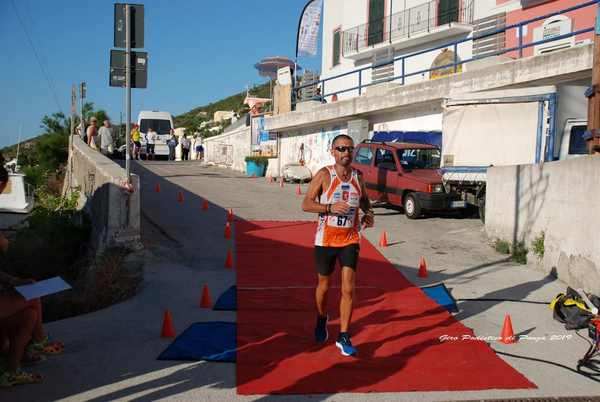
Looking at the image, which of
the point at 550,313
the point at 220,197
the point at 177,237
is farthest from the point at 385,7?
the point at 550,313

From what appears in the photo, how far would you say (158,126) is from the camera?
37344mm

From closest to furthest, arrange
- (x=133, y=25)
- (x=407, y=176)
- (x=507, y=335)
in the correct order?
1. (x=507, y=335)
2. (x=133, y=25)
3. (x=407, y=176)

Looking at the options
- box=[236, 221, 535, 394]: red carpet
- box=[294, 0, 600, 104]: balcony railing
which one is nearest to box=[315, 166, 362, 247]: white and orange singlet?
box=[236, 221, 535, 394]: red carpet

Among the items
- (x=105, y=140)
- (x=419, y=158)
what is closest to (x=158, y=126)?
(x=105, y=140)

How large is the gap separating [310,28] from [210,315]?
3009cm

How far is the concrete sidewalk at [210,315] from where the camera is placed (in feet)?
15.5

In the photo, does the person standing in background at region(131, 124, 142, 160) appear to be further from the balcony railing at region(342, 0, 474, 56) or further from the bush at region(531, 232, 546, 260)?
the bush at region(531, 232, 546, 260)

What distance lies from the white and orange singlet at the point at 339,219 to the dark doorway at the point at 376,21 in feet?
98.7

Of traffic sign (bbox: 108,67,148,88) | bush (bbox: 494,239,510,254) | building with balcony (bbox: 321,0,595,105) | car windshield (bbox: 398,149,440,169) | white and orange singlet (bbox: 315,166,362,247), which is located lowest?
bush (bbox: 494,239,510,254)

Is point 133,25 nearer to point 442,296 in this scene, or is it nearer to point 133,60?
point 133,60

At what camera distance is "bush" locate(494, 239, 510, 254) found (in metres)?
10.8

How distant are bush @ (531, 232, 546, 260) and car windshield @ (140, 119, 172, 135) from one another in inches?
1210

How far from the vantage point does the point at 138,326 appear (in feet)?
21.1

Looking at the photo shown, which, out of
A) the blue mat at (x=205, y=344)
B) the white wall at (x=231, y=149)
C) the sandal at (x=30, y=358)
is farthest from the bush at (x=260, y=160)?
the sandal at (x=30, y=358)
